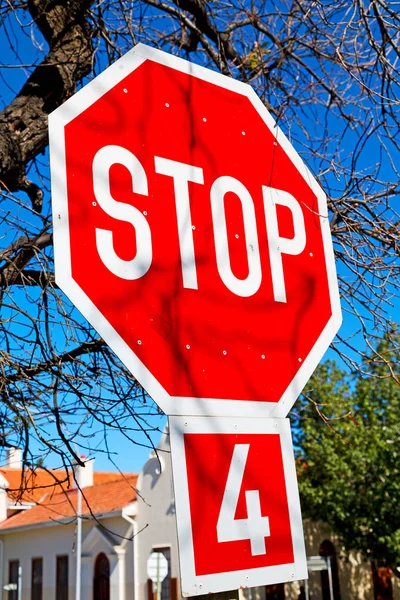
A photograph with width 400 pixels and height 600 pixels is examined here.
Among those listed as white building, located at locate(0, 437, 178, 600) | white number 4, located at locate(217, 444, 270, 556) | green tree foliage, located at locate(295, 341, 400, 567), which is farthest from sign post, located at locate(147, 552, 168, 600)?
white number 4, located at locate(217, 444, 270, 556)

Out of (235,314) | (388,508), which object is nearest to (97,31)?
(235,314)

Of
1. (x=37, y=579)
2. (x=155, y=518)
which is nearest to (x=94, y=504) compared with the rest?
(x=155, y=518)

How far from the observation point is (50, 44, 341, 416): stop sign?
1.51 meters

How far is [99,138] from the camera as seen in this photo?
5.49ft

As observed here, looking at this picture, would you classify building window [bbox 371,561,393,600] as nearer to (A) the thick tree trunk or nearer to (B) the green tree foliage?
(B) the green tree foliage

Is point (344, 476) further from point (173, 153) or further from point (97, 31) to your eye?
point (173, 153)

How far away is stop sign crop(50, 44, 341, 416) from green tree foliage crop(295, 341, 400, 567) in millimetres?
20029

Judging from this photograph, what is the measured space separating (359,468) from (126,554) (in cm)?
884

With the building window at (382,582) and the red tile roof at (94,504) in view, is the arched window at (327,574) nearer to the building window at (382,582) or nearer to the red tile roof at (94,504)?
the building window at (382,582)

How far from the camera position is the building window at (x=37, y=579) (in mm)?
30641

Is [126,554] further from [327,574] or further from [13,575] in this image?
[13,575]

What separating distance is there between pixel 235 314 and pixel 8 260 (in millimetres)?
2386

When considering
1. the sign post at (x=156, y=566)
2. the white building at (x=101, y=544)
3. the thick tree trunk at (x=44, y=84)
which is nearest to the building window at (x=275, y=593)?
the white building at (x=101, y=544)

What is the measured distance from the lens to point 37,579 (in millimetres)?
31016
